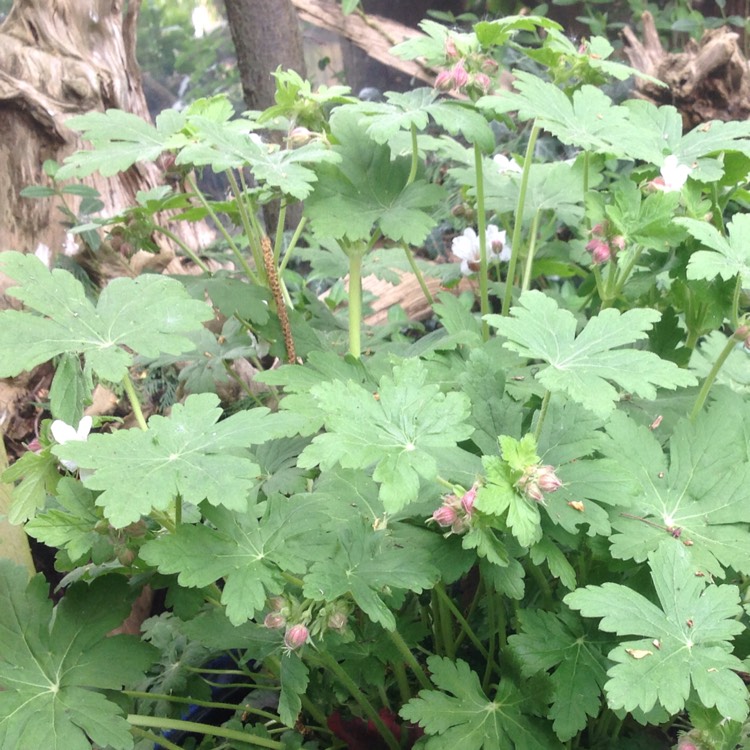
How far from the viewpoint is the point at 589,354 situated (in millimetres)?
777

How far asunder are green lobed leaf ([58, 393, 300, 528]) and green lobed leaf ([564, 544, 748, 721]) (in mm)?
376

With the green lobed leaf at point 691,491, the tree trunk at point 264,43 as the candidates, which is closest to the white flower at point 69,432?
the green lobed leaf at point 691,491

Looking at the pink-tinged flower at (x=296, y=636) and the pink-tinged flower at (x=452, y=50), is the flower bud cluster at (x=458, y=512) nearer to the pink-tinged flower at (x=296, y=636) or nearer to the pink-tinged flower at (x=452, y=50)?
the pink-tinged flower at (x=296, y=636)

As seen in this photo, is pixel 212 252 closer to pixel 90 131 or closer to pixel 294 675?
pixel 90 131

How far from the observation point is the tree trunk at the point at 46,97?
1.88 m

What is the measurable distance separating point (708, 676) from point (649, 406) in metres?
0.54

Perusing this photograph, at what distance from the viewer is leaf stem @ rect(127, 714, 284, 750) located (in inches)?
33.4

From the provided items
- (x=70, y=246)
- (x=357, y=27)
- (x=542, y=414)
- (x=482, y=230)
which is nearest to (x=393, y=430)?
(x=542, y=414)

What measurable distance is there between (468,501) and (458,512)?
0.07 feet

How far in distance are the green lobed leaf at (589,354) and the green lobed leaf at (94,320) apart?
0.40 meters

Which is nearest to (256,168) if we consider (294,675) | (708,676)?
(294,675)

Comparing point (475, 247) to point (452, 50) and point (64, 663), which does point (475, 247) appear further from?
point (64, 663)

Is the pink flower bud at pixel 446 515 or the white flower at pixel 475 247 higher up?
the white flower at pixel 475 247

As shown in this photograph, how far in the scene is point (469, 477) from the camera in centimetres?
80
